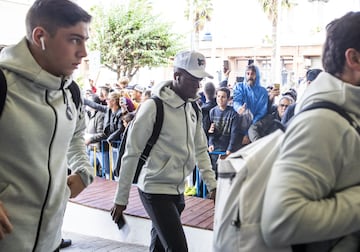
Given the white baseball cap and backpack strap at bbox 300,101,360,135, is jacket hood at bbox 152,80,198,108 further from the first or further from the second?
backpack strap at bbox 300,101,360,135

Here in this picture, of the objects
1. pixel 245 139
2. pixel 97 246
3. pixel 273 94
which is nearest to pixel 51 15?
pixel 97 246

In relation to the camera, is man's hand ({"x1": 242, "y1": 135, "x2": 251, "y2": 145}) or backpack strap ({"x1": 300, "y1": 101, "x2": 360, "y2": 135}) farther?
man's hand ({"x1": 242, "y1": 135, "x2": 251, "y2": 145})

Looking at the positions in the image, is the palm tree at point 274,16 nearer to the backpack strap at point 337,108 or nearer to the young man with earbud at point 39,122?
the young man with earbud at point 39,122

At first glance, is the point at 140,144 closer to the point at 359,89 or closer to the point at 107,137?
the point at 359,89

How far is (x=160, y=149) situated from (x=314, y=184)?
1.80 meters

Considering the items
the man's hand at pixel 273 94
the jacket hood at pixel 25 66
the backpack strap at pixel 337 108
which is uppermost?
the jacket hood at pixel 25 66

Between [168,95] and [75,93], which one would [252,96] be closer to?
[168,95]

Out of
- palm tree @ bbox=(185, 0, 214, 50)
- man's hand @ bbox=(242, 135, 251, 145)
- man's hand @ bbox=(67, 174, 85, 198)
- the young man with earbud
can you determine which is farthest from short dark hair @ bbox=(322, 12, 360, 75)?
palm tree @ bbox=(185, 0, 214, 50)

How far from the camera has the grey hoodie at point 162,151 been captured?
2.90 m

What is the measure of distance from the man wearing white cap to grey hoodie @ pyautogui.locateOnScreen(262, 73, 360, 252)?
1.64 m

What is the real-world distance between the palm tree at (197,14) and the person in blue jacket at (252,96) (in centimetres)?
1477

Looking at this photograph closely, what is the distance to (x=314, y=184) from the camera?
1209 mm

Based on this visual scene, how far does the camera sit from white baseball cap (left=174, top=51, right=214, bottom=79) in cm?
302

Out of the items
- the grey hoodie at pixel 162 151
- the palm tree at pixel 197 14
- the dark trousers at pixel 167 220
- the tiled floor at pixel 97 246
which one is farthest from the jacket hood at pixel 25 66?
the palm tree at pixel 197 14
